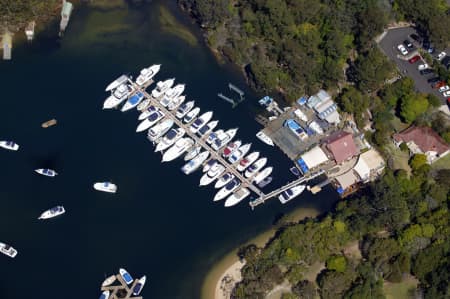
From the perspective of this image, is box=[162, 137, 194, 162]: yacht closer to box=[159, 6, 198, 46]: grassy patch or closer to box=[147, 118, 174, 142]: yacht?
box=[147, 118, 174, 142]: yacht

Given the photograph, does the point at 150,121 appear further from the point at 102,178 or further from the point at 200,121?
the point at 102,178

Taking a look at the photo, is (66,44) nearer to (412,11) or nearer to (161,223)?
(161,223)

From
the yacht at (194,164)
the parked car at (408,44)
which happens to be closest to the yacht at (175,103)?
the yacht at (194,164)

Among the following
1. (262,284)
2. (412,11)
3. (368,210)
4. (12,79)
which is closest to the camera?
(262,284)

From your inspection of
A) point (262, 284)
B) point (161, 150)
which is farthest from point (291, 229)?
point (161, 150)

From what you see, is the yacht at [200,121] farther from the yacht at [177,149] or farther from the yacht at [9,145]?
the yacht at [9,145]

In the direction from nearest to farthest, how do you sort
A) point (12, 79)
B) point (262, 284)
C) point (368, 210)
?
point (262, 284), point (368, 210), point (12, 79)
